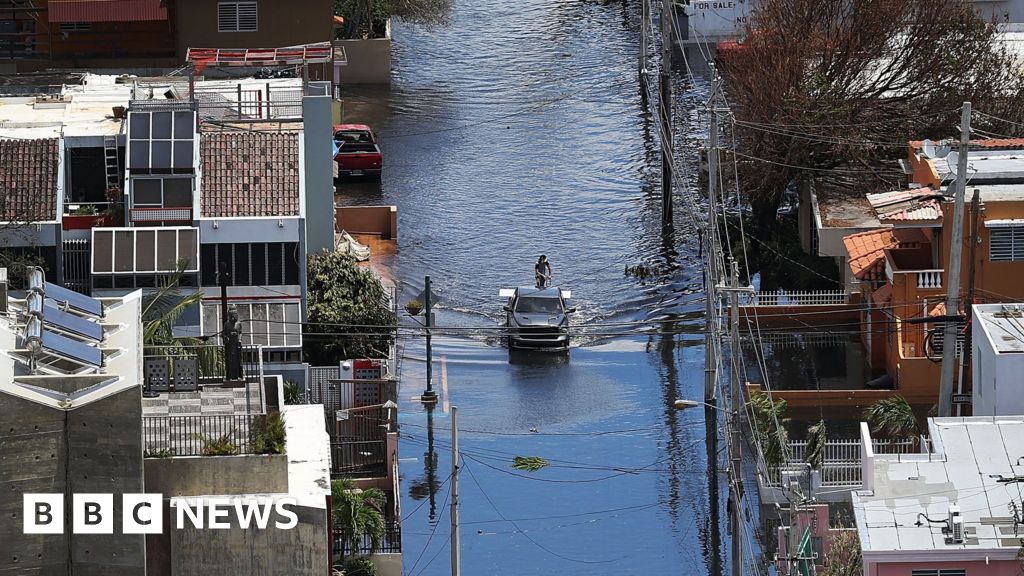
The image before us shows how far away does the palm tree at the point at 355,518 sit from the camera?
159 feet

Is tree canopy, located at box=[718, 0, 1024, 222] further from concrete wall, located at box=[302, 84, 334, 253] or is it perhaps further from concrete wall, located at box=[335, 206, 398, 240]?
concrete wall, located at box=[302, 84, 334, 253]

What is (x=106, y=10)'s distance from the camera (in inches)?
3504

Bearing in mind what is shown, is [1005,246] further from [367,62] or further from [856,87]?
[367,62]

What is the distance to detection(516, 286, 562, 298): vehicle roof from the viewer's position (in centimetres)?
6944

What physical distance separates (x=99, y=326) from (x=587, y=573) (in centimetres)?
1544

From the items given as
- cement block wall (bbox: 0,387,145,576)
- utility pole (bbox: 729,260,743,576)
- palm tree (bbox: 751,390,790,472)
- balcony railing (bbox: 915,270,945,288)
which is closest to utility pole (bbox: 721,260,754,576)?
utility pole (bbox: 729,260,743,576)

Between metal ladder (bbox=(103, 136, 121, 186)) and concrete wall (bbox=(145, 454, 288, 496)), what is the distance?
22725 millimetres

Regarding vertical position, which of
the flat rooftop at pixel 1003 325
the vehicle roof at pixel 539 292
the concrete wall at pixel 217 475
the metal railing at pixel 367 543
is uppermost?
the vehicle roof at pixel 539 292

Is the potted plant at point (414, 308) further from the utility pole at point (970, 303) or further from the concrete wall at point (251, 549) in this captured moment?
the concrete wall at point (251, 549)

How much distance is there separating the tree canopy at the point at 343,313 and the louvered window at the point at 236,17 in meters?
26.6

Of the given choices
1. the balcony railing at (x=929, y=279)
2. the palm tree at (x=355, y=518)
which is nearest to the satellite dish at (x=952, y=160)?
the balcony railing at (x=929, y=279)

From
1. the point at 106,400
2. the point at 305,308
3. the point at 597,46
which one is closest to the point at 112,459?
the point at 106,400

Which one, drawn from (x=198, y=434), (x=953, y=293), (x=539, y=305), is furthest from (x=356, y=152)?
(x=198, y=434)

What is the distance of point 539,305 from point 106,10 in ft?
95.1
